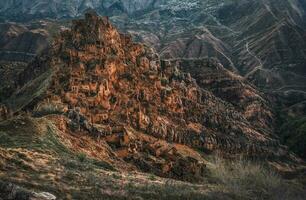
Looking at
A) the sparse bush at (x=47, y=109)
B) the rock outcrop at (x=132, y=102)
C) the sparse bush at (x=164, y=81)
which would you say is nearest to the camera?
the sparse bush at (x=47, y=109)

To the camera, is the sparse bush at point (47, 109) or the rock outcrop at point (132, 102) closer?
the sparse bush at point (47, 109)

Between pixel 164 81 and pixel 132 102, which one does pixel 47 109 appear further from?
pixel 164 81

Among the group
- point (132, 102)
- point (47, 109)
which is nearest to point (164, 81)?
point (132, 102)

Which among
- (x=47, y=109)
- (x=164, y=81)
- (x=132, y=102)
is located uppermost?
(x=164, y=81)

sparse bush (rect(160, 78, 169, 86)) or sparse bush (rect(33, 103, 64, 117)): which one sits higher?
sparse bush (rect(160, 78, 169, 86))

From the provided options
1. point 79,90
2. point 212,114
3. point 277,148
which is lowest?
point 277,148

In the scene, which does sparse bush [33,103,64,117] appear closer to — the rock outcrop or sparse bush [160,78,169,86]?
the rock outcrop

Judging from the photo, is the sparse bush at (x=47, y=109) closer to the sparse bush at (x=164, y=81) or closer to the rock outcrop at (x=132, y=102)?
the rock outcrop at (x=132, y=102)

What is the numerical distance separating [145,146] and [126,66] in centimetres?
4572

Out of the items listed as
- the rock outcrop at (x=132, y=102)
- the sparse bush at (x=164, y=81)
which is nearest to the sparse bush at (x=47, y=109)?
the rock outcrop at (x=132, y=102)

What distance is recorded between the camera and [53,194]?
41.7m

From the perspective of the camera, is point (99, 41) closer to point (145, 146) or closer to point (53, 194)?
point (145, 146)

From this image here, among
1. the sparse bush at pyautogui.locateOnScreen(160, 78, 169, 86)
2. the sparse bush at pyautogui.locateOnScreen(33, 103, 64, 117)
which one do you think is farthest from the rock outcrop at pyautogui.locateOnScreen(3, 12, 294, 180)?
the sparse bush at pyautogui.locateOnScreen(33, 103, 64, 117)

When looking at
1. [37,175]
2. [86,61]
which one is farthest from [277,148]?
[37,175]
